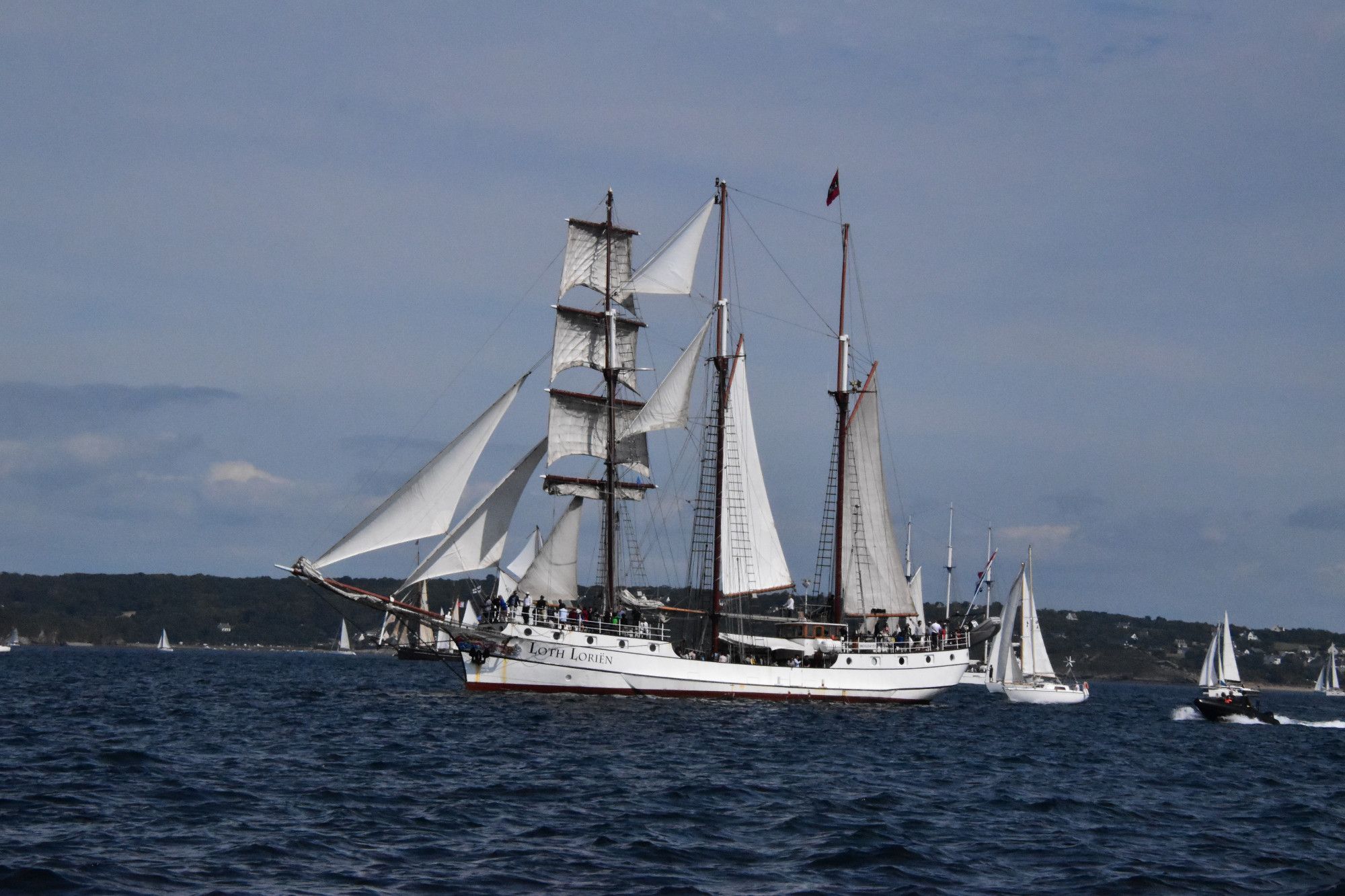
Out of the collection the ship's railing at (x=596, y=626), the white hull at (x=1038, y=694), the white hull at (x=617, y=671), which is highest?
the ship's railing at (x=596, y=626)

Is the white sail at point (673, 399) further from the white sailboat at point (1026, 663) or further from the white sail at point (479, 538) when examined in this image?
the white sailboat at point (1026, 663)

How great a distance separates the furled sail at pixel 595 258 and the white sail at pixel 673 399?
4795 mm

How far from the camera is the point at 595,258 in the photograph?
66.6 meters

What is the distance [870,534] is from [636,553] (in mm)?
12820

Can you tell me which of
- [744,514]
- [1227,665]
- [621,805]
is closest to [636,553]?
[744,514]

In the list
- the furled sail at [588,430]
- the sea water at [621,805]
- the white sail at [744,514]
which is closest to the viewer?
the sea water at [621,805]

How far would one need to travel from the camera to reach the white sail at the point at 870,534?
7081 cm

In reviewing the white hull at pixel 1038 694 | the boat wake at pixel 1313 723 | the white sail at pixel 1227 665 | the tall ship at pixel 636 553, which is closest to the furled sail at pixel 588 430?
the tall ship at pixel 636 553

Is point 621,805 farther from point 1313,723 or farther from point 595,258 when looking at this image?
point 1313,723

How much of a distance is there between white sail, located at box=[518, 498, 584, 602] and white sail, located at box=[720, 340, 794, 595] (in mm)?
8651

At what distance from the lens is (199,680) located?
84.9 meters

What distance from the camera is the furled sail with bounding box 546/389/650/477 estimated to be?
64.5m

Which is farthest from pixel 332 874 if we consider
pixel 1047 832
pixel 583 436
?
pixel 583 436

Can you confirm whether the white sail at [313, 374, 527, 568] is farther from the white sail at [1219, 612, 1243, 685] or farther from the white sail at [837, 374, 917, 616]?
the white sail at [1219, 612, 1243, 685]
